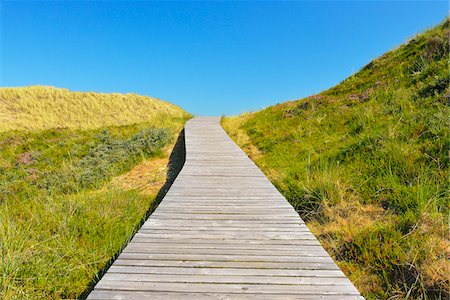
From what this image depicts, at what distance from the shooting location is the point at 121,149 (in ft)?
41.7

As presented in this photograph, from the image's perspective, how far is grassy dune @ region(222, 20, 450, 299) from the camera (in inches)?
134

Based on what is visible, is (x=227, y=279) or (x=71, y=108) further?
(x=71, y=108)

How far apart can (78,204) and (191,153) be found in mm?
4050

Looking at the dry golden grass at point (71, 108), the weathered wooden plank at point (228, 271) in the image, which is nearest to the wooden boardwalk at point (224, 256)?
the weathered wooden plank at point (228, 271)

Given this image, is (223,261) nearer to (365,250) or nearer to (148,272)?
(148,272)

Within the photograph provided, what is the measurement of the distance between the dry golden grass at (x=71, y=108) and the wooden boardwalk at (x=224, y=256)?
20240 mm

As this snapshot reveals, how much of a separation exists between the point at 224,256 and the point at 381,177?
13.7 feet

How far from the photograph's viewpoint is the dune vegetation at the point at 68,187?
3234 mm

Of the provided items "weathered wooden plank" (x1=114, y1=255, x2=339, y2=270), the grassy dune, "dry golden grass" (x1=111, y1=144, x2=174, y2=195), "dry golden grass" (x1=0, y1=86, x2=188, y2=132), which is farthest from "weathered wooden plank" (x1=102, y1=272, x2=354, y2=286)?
"dry golden grass" (x1=0, y1=86, x2=188, y2=132)

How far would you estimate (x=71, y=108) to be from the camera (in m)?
28.8

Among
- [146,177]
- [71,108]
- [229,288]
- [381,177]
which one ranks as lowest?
[381,177]

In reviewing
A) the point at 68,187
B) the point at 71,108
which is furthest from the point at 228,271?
the point at 71,108

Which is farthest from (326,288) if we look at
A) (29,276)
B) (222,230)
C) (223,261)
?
(29,276)

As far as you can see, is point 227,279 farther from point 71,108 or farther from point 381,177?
point 71,108
